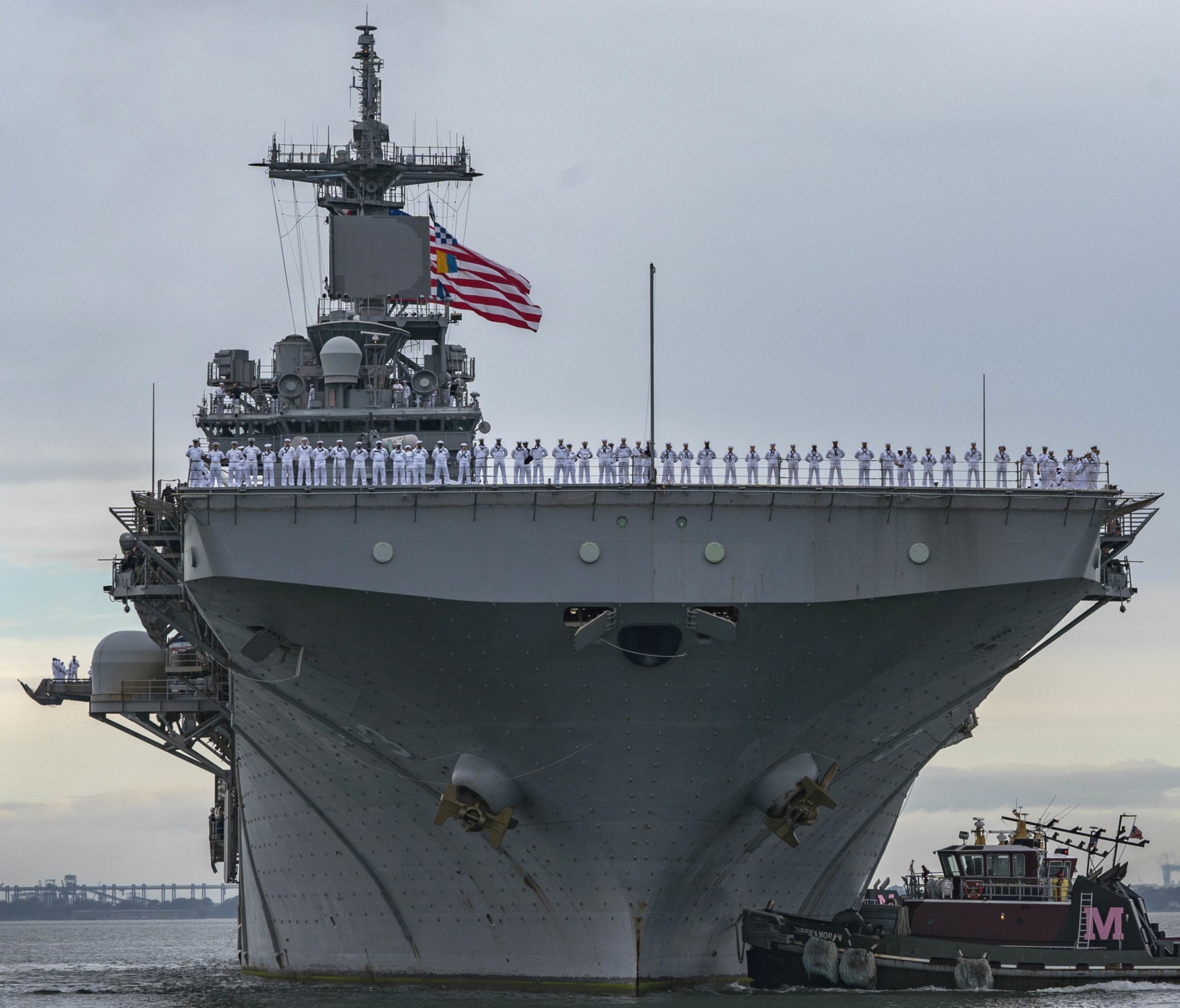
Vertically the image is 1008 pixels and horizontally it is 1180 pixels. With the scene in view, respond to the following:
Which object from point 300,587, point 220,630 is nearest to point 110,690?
point 220,630

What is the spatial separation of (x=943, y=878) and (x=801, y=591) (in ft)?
31.0

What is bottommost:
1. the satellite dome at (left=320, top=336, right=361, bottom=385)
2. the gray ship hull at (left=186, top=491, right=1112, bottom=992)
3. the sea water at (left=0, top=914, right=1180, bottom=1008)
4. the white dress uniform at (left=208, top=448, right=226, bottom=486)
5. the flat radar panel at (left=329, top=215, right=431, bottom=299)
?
the sea water at (left=0, top=914, right=1180, bottom=1008)

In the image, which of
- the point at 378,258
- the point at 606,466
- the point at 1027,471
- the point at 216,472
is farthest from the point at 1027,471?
the point at 378,258

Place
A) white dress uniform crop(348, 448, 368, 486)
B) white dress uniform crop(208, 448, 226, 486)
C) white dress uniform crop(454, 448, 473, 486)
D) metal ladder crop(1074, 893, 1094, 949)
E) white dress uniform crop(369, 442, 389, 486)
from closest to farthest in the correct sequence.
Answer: white dress uniform crop(348, 448, 368, 486) → white dress uniform crop(208, 448, 226, 486) → white dress uniform crop(369, 442, 389, 486) → white dress uniform crop(454, 448, 473, 486) → metal ladder crop(1074, 893, 1094, 949)

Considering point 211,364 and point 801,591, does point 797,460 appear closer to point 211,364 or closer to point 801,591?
point 801,591

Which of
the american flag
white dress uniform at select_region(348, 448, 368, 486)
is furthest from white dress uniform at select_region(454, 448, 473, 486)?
the american flag

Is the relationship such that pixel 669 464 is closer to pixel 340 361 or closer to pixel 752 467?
pixel 752 467

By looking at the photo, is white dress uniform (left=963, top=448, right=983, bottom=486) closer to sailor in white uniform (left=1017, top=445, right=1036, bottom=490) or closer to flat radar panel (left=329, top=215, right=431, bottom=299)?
sailor in white uniform (left=1017, top=445, right=1036, bottom=490)

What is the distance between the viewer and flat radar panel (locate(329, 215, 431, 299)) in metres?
35.3

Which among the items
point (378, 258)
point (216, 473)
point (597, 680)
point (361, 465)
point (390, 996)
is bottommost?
point (390, 996)

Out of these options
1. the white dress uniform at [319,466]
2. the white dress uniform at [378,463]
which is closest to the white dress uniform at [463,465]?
the white dress uniform at [378,463]

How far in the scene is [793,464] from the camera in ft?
78.7

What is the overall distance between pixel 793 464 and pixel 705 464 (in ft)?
4.59

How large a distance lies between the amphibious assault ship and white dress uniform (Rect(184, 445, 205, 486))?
2.94 ft
